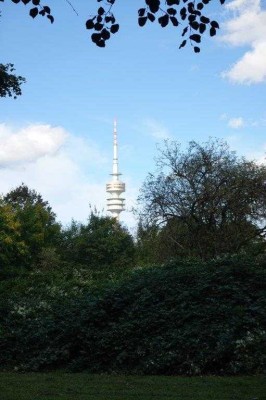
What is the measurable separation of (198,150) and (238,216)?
4732 millimetres

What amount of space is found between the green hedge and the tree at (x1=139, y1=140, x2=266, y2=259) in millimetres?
17155

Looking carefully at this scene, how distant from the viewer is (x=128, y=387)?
1020 centimetres

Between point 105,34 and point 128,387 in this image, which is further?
point 128,387

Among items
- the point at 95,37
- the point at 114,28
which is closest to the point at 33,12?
the point at 95,37

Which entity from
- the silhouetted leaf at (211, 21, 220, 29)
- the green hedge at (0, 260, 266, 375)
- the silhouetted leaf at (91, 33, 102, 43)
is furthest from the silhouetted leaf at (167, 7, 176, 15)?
the green hedge at (0, 260, 266, 375)

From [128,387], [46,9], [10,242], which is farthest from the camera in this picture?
[10,242]

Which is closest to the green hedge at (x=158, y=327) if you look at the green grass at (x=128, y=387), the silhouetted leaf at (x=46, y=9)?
the green grass at (x=128, y=387)

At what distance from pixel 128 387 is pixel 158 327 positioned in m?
2.87

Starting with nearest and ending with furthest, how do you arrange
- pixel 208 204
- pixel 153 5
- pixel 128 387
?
1. pixel 153 5
2. pixel 128 387
3. pixel 208 204

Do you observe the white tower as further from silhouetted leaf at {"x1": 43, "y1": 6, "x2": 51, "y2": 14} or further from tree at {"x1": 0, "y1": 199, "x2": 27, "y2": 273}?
silhouetted leaf at {"x1": 43, "y1": 6, "x2": 51, "y2": 14}

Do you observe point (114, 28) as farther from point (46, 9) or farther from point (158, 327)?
point (158, 327)

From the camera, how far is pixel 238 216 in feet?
107

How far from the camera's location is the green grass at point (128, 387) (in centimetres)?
930

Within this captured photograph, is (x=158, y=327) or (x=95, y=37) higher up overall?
(x=95, y=37)
